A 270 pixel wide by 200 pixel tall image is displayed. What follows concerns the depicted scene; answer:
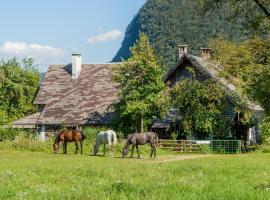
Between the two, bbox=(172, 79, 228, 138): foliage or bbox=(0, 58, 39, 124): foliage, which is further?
bbox=(0, 58, 39, 124): foliage

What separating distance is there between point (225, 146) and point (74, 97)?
2361 centimetres

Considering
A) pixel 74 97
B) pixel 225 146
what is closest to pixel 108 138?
pixel 225 146

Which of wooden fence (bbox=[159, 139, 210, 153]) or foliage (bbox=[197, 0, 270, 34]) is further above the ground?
foliage (bbox=[197, 0, 270, 34])

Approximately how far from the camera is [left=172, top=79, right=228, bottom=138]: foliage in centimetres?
4869

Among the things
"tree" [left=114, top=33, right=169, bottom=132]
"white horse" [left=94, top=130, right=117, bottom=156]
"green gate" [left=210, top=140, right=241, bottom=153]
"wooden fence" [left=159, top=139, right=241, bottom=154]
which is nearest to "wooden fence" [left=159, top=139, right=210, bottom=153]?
"wooden fence" [left=159, top=139, right=241, bottom=154]

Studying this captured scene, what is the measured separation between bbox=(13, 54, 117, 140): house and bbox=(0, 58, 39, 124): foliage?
25.3 ft

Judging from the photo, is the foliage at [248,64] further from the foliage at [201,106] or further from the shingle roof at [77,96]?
the shingle roof at [77,96]

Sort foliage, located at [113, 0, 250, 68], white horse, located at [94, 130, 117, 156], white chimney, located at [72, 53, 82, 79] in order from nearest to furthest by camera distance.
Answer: white horse, located at [94, 130, 117, 156]
white chimney, located at [72, 53, 82, 79]
foliage, located at [113, 0, 250, 68]

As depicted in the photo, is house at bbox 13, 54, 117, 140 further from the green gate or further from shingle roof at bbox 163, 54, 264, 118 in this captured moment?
the green gate

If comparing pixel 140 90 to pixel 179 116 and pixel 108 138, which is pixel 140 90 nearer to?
pixel 179 116

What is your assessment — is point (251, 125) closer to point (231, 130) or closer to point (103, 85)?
point (231, 130)

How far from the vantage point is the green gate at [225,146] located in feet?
156

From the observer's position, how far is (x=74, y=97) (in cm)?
Result: 6550

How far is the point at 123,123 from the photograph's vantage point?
54.6m
